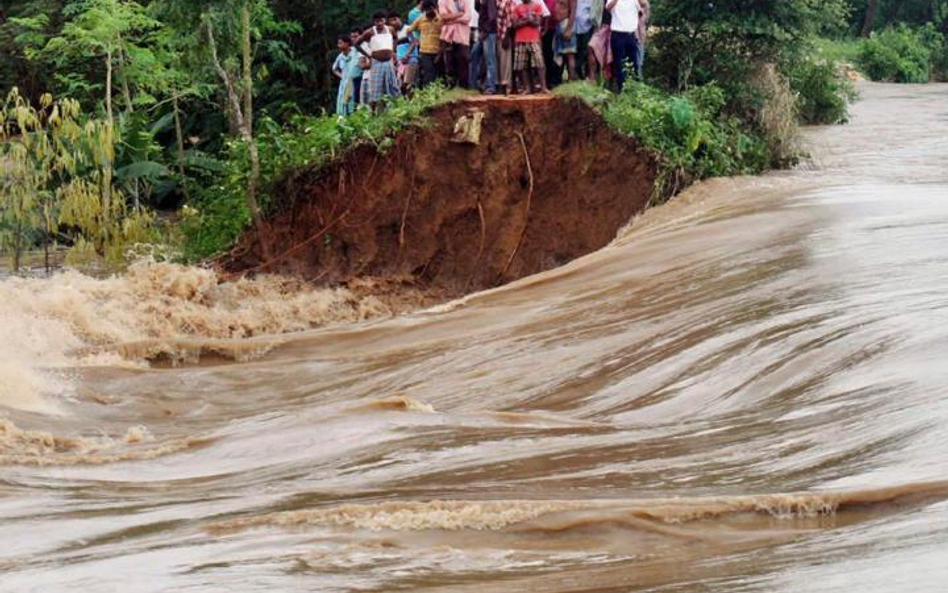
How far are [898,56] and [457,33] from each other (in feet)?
80.1

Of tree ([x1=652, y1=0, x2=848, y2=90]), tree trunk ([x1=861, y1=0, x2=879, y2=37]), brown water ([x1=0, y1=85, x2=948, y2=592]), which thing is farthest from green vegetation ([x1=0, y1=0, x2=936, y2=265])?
tree trunk ([x1=861, y1=0, x2=879, y2=37])

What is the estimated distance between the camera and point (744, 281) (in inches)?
440

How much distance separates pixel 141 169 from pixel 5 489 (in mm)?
15201

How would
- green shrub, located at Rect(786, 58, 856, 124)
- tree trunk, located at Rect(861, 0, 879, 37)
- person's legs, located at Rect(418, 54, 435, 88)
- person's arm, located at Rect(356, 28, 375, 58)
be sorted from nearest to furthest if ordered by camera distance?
person's legs, located at Rect(418, 54, 435, 88)
person's arm, located at Rect(356, 28, 375, 58)
green shrub, located at Rect(786, 58, 856, 124)
tree trunk, located at Rect(861, 0, 879, 37)

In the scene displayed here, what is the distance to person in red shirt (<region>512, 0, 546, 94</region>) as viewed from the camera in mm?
16938

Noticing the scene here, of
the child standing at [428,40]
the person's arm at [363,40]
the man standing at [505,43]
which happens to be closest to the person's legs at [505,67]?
the man standing at [505,43]

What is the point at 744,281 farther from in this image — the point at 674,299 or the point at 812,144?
the point at 812,144

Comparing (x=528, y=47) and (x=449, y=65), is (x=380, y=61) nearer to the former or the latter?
(x=449, y=65)

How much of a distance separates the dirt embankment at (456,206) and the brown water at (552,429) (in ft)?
8.08

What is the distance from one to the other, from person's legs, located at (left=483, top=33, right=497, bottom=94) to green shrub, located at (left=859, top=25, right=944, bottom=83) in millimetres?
22978

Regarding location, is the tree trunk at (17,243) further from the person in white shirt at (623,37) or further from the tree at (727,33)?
the tree at (727,33)

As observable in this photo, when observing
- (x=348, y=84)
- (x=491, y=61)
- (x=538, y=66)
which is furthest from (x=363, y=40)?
(x=538, y=66)

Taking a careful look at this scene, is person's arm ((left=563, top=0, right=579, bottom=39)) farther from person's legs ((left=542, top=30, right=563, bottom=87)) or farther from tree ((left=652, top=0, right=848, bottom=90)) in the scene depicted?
tree ((left=652, top=0, right=848, bottom=90))

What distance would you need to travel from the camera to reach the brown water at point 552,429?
568cm
